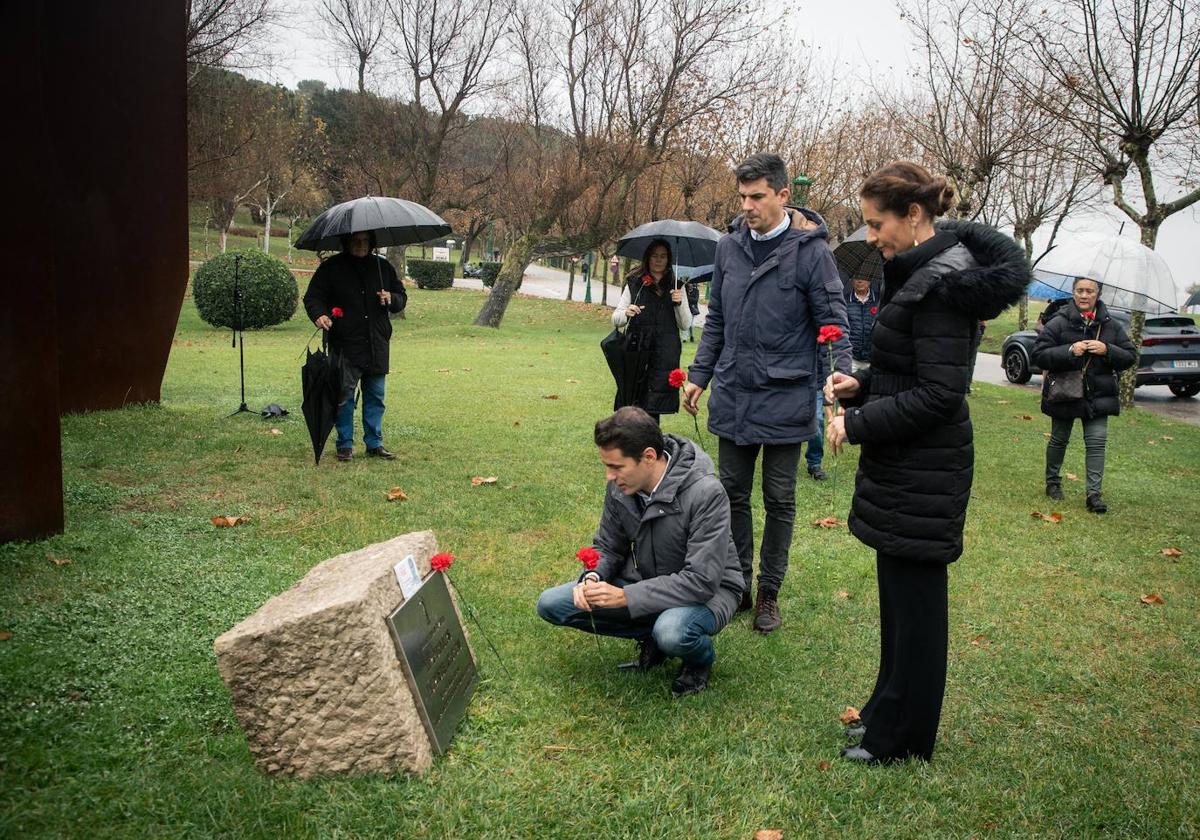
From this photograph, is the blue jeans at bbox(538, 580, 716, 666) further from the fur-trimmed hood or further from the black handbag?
the black handbag

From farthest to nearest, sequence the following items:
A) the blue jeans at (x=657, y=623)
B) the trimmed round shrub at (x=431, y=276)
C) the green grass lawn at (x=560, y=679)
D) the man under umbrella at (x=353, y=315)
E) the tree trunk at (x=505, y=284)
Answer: the trimmed round shrub at (x=431, y=276)
the tree trunk at (x=505, y=284)
the man under umbrella at (x=353, y=315)
the blue jeans at (x=657, y=623)
the green grass lawn at (x=560, y=679)

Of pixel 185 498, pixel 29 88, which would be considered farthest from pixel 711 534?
pixel 29 88

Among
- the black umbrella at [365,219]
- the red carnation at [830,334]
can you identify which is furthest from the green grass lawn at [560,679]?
the black umbrella at [365,219]

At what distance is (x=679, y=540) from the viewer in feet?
12.3

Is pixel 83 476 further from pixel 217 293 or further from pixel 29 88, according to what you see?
pixel 217 293

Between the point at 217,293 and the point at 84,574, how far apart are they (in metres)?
16.3

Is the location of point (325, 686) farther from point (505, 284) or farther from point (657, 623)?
point (505, 284)

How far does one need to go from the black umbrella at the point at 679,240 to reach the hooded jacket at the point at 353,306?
2.00 metres

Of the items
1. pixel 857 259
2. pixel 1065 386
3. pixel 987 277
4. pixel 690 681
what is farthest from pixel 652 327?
pixel 987 277

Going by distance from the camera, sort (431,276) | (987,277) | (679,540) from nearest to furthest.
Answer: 1. (987,277)
2. (679,540)
3. (431,276)

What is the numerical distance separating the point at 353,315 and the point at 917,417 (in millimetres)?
5623

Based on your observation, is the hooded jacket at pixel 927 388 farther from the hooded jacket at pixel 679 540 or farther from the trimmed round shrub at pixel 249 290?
the trimmed round shrub at pixel 249 290

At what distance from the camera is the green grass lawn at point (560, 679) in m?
2.93

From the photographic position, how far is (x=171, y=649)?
3.86 metres
